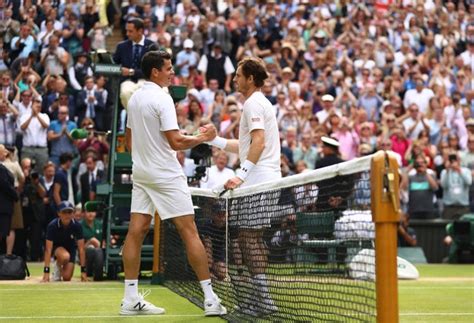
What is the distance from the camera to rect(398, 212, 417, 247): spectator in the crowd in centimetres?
2148

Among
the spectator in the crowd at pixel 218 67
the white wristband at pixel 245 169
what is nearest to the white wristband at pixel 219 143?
the white wristband at pixel 245 169

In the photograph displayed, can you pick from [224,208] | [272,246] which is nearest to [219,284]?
[224,208]

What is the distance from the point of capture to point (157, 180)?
9867 mm

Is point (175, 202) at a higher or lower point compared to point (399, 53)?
lower

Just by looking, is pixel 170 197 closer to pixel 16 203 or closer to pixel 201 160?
pixel 201 160

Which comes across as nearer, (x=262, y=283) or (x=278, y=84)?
(x=262, y=283)

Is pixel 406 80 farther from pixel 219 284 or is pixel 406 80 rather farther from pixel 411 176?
pixel 219 284

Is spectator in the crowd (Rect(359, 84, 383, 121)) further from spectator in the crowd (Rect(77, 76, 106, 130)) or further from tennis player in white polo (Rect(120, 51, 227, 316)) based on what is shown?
tennis player in white polo (Rect(120, 51, 227, 316))

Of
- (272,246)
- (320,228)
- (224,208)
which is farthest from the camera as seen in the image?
(224,208)

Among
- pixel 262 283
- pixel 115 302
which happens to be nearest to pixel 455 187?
pixel 115 302

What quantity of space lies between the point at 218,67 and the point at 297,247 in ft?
59.7

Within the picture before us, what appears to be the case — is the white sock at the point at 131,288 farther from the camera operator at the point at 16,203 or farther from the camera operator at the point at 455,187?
the camera operator at the point at 455,187

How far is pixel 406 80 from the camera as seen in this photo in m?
26.7

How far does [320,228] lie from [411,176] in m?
15.0
